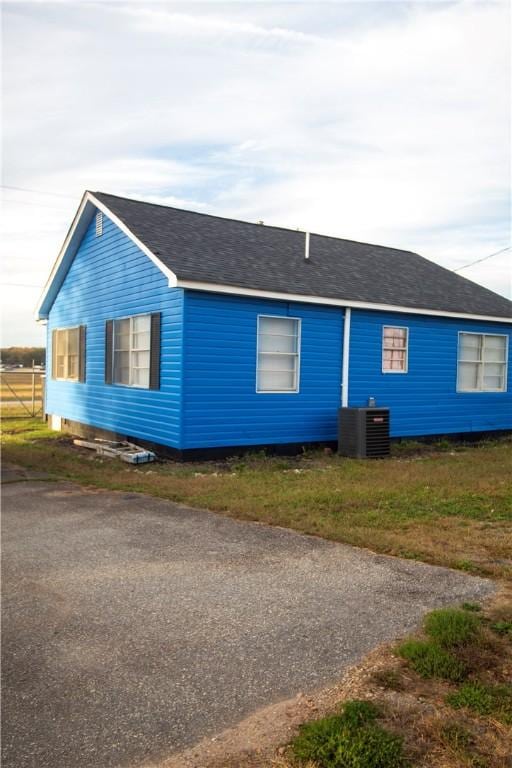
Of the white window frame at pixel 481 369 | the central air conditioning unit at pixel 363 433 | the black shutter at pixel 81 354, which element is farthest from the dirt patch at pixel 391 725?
the black shutter at pixel 81 354

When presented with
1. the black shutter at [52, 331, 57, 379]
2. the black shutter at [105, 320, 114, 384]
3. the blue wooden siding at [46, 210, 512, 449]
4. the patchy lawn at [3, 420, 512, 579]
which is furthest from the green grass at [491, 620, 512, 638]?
the black shutter at [52, 331, 57, 379]

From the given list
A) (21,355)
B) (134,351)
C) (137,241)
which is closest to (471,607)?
(137,241)

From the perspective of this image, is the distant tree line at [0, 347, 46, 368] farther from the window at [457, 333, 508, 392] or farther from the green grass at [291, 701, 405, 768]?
the green grass at [291, 701, 405, 768]

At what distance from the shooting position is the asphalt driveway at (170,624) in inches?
124

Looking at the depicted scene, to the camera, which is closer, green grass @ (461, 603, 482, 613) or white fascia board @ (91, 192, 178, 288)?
green grass @ (461, 603, 482, 613)

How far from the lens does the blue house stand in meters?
12.0

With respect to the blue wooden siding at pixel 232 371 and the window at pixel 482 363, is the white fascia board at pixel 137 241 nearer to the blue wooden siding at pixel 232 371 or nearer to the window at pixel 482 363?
the blue wooden siding at pixel 232 371

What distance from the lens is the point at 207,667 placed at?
374 cm

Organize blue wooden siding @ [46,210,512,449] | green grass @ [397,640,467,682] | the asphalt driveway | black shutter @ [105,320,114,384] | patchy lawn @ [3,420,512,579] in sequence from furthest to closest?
1. black shutter @ [105,320,114,384]
2. blue wooden siding @ [46,210,512,449]
3. patchy lawn @ [3,420,512,579]
4. green grass @ [397,640,467,682]
5. the asphalt driveway

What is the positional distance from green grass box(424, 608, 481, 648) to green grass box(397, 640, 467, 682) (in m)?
0.11

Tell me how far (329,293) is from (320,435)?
298 centimetres

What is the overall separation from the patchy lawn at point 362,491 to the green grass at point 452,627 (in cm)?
122

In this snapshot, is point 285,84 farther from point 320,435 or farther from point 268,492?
point 268,492

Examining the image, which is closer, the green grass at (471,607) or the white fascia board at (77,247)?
the green grass at (471,607)
